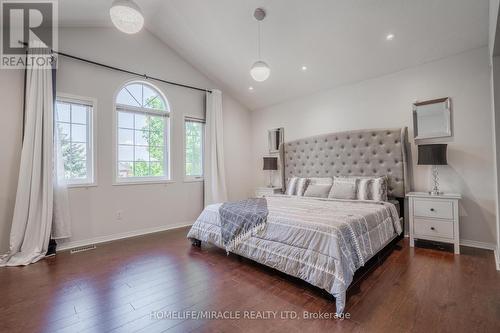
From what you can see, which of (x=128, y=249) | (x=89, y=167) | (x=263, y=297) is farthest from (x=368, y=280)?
(x=89, y=167)

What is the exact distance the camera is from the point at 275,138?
5.17 m

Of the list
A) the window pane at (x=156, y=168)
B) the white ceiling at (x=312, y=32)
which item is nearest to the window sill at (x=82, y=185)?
the window pane at (x=156, y=168)

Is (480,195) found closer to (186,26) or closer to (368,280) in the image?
(368,280)

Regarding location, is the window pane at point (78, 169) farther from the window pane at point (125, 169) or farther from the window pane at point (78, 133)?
the window pane at point (125, 169)

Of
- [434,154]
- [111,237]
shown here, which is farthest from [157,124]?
[434,154]

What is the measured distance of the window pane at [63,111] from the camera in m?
3.32

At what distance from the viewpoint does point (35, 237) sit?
9.56ft

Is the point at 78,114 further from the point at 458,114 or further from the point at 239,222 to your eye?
the point at 458,114

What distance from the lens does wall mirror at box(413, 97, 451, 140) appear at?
309 cm

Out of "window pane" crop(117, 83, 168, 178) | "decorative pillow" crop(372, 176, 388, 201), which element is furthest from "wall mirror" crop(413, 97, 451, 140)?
"window pane" crop(117, 83, 168, 178)

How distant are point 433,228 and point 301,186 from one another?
1.87m

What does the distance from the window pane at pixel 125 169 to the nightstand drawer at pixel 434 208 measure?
436 cm

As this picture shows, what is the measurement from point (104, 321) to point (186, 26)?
13.3 feet

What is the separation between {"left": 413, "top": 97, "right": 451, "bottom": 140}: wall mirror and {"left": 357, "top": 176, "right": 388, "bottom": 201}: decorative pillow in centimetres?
83
